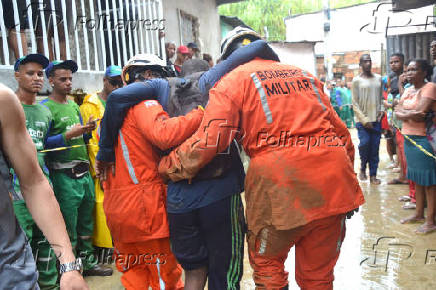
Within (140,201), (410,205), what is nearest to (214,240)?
(140,201)

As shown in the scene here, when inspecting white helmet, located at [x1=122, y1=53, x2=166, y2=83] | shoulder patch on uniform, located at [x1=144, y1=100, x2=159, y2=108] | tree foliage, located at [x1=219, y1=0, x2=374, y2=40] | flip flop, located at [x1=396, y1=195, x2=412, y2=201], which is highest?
tree foliage, located at [x1=219, y1=0, x2=374, y2=40]

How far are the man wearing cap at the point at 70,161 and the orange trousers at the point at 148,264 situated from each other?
107cm

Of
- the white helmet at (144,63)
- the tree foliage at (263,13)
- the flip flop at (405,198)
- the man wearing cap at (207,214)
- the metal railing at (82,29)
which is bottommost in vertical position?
the flip flop at (405,198)

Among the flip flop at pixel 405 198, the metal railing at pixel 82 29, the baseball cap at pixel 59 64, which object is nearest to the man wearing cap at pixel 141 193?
the baseball cap at pixel 59 64

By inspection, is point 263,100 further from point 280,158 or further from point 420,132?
point 420,132

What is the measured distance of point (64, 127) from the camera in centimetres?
345

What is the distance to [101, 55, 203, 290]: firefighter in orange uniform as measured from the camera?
2.32 m

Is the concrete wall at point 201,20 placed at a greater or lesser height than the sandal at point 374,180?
greater

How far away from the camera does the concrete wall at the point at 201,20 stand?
727 centimetres

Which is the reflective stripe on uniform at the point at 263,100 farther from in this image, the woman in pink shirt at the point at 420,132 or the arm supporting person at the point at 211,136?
the woman in pink shirt at the point at 420,132

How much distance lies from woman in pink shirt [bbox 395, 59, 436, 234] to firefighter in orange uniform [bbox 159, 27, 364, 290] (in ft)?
7.85

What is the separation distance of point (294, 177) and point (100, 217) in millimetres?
2511

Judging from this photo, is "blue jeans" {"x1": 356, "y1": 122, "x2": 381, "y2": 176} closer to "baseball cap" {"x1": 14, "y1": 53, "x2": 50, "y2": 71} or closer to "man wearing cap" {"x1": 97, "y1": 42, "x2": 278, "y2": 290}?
"man wearing cap" {"x1": 97, "y1": 42, "x2": 278, "y2": 290}

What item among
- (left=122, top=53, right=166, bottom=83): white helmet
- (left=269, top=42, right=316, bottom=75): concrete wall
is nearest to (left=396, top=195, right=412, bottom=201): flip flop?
(left=122, top=53, right=166, bottom=83): white helmet
